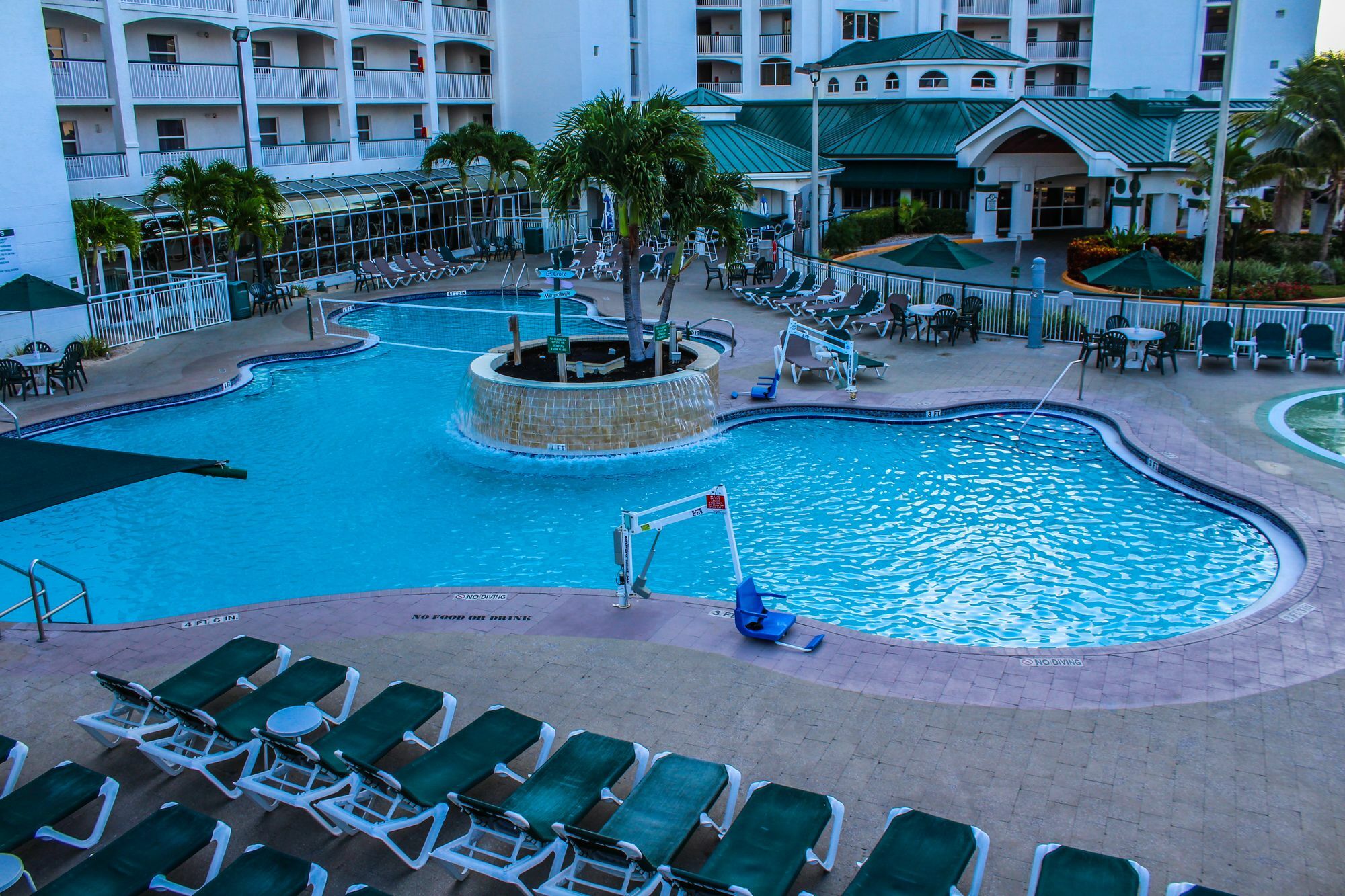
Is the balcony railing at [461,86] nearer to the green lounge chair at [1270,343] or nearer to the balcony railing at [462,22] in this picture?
the balcony railing at [462,22]

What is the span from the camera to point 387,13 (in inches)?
1368

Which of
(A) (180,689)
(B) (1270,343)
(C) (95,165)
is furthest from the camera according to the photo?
(C) (95,165)

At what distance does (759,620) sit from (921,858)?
12.1 feet

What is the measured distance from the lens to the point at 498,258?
3575cm

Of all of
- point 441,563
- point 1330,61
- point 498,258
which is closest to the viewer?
point 441,563

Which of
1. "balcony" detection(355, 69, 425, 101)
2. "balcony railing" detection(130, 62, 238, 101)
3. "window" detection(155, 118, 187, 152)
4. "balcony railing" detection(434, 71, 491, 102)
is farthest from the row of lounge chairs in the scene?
"balcony railing" detection(434, 71, 491, 102)

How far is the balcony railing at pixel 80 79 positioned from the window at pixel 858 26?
32451 millimetres

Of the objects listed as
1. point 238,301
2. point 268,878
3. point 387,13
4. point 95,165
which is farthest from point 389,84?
point 268,878

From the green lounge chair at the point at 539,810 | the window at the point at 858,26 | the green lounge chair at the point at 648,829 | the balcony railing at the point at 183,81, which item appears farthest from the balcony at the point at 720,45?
the green lounge chair at the point at 648,829

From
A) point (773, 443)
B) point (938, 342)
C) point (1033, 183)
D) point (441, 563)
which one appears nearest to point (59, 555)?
point (441, 563)

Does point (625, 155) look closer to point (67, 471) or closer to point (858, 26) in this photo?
point (67, 471)

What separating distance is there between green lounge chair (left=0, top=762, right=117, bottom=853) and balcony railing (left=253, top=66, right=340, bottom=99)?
27.7 m

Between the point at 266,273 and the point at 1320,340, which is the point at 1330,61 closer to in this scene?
the point at 1320,340

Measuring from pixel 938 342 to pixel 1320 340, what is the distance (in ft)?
21.8
